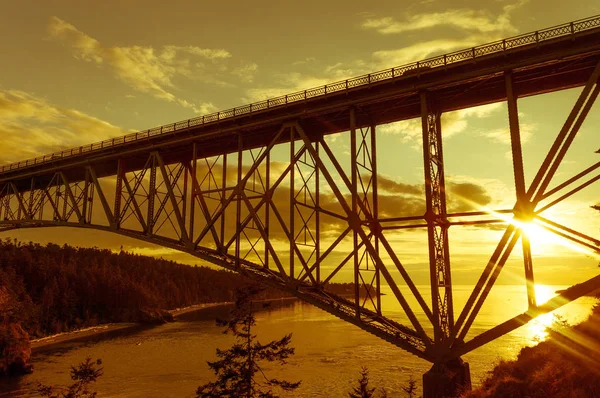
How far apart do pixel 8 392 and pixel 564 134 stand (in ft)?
156

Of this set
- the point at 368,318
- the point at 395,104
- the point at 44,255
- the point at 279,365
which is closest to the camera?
the point at 368,318

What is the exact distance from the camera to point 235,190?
79.1 feet

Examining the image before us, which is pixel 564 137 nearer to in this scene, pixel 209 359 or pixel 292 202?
pixel 292 202

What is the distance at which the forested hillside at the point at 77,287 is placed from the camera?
81081mm

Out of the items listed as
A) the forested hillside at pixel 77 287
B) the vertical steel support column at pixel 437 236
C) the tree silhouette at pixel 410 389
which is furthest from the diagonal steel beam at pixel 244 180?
the forested hillside at pixel 77 287

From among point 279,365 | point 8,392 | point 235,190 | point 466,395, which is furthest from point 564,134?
point 8,392

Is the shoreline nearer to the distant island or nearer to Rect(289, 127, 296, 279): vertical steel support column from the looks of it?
the distant island

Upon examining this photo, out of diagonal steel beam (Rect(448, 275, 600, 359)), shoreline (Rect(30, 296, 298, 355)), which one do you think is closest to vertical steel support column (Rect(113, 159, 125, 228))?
diagonal steel beam (Rect(448, 275, 600, 359))

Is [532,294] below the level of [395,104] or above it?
below

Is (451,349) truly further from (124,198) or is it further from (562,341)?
(124,198)

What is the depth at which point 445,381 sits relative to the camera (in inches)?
632

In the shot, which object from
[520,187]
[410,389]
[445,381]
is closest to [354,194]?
[520,187]

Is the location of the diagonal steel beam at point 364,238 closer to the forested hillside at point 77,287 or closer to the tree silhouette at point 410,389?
the tree silhouette at point 410,389

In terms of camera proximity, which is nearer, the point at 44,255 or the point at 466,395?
the point at 466,395
